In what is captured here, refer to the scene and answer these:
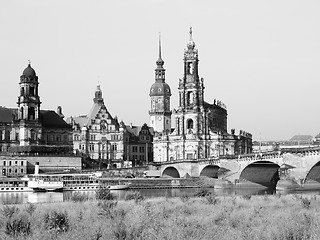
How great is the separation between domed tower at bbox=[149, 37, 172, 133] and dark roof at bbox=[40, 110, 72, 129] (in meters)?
20.2

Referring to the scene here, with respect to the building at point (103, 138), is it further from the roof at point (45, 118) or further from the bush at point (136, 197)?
the bush at point (136, 197)

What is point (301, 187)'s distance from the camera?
236 feet

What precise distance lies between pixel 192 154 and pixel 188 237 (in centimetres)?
8880

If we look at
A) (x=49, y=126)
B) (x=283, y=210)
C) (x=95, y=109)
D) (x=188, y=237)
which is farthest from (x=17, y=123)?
(x=188, y=237)

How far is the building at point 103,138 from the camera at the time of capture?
388 feet

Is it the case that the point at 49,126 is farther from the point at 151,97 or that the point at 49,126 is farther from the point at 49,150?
the point at 151,97

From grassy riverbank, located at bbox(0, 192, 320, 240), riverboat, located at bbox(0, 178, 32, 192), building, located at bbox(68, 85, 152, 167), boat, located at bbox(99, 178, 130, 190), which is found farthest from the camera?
building, located at bbox(68, 85, 152, 167)

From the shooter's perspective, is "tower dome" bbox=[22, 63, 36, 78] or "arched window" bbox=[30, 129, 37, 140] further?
"arched window" bbox=[30, 129, 37, 140]

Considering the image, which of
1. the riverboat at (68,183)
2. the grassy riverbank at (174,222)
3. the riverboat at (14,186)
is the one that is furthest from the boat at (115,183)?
the grassy riverbank at (174,222)

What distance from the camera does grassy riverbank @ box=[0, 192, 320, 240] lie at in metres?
19.7

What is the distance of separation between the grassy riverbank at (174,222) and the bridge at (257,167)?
38278 millimetres

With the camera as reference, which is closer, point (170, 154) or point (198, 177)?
point (198, 177)

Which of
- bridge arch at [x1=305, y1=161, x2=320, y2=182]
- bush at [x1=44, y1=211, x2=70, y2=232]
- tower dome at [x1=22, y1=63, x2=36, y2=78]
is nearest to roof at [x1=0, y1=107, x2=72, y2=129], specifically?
tower dome at [x1=22, y1=63, x2=36, y2=78]

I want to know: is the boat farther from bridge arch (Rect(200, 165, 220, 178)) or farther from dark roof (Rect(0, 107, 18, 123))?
dark roof (Rect(0, 107, 18, 123))
